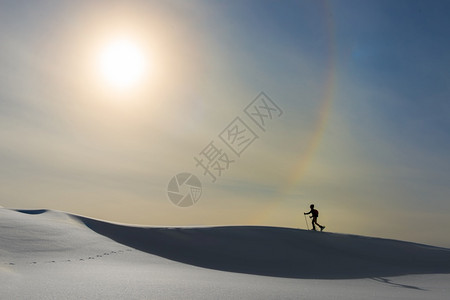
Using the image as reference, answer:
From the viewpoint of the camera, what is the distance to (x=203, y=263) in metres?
11.3

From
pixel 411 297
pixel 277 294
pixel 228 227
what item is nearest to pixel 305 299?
pixel 277 294

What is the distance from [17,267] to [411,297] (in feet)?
23.2

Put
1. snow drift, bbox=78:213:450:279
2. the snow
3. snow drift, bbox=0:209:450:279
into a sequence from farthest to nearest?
snow drift, bbox=78:213:450:279 → snow drift, bbox=0:209:450:279 → the snow

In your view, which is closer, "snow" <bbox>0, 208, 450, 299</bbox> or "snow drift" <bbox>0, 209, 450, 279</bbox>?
"snow" <bbox>0, 208, 450, 299</bbox>

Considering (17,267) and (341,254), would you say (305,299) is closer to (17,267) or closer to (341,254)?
(17,267)

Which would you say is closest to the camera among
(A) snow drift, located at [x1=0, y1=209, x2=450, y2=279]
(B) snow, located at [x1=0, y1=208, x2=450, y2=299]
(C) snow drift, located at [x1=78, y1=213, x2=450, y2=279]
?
(B) snow, located at [x1=0, y1=208, x2=450, y2=299]

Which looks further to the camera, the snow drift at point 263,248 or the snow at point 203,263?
the snow drift at point 263,248

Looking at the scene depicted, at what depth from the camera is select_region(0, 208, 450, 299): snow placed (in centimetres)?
593

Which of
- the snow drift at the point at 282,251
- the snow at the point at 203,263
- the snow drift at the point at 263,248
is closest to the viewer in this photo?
the snow at the point at 203,263

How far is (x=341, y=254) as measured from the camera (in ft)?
45.3

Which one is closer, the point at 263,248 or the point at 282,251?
the point at 282,251

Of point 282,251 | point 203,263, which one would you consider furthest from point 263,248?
point 203,263

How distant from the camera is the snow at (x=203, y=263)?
5.93 meters

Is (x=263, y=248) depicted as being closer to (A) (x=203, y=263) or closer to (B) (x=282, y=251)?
(B) (x=282, y=251)
